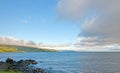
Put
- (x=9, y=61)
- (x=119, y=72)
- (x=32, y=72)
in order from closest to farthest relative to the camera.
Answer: (x=32, y=72)
(x=119, y=72)
(x=9, y=61)

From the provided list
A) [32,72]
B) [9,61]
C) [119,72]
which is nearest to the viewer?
[32,72]

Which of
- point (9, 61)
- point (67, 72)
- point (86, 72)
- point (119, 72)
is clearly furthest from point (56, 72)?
point (9, 61)

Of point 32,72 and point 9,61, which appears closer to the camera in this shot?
point 32,72

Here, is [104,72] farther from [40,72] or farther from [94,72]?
[40,72]

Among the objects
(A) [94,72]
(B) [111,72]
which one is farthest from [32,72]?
(B) [111,72]

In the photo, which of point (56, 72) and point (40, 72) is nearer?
point (40, 72)

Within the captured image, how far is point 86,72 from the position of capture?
195ft

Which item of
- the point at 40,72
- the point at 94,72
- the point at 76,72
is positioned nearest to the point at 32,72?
the point at 40,72

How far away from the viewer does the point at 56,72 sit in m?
61.3

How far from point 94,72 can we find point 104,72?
2.98 meters

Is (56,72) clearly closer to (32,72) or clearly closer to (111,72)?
(32,72)

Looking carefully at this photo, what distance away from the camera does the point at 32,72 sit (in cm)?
5394

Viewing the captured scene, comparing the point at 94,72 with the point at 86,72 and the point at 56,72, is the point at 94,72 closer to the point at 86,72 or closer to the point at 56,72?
the point at 86,72

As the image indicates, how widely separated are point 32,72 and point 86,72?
1578 cm
